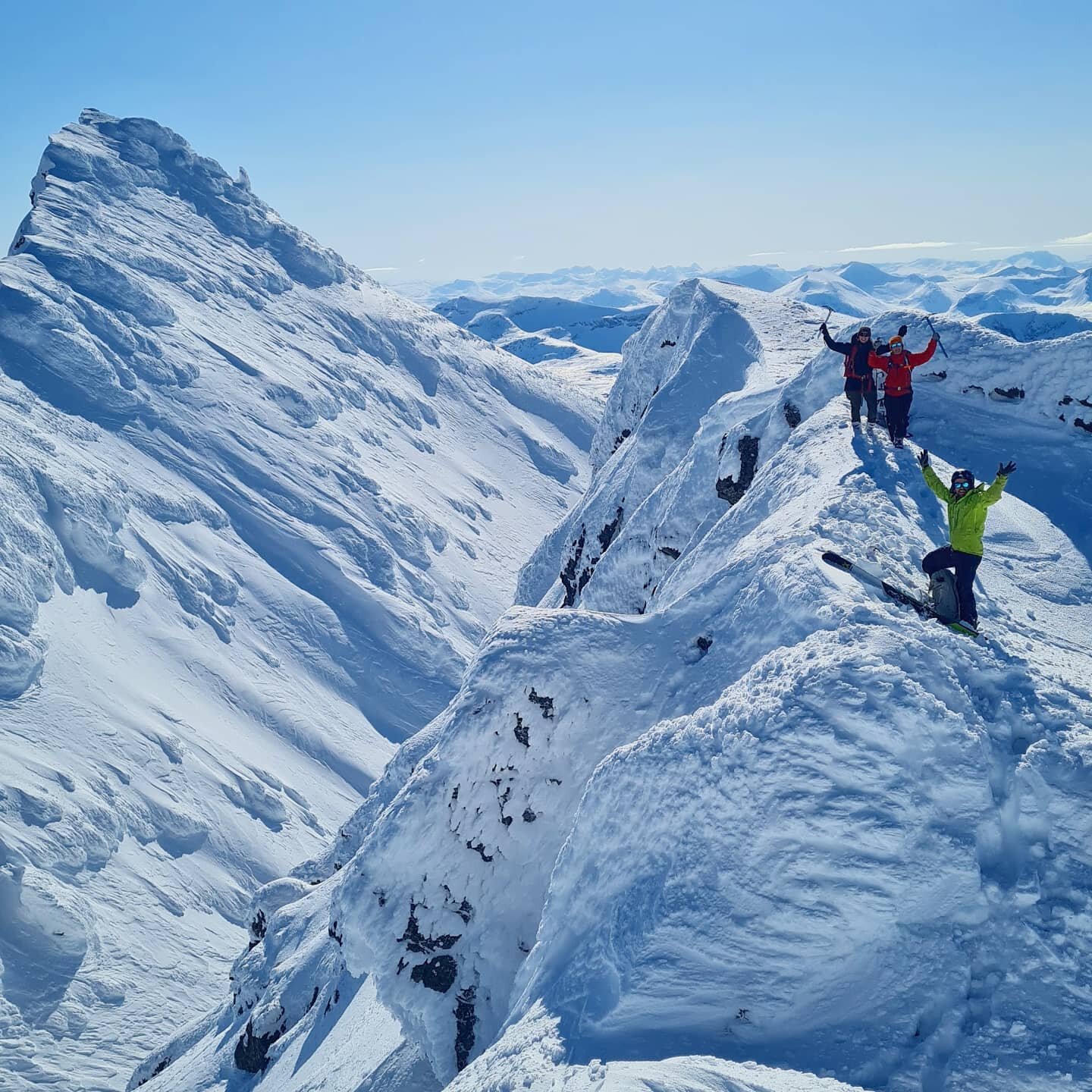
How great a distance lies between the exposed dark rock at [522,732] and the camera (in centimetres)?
1606

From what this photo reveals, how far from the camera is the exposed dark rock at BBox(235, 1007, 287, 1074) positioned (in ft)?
85.0

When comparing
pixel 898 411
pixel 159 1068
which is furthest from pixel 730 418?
pixel 159 1068

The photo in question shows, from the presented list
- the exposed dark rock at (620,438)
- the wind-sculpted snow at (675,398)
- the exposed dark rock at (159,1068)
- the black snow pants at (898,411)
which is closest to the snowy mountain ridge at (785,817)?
the black snow pants at (898,411)

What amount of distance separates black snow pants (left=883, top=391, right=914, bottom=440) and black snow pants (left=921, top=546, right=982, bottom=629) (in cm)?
531

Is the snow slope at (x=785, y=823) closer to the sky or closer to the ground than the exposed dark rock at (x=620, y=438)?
closer to the ground

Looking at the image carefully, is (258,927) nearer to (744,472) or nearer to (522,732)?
(522,732)

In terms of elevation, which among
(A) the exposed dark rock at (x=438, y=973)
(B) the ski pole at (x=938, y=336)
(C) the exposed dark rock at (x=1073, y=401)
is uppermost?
(B) the ski pole at (x=938, y=336)

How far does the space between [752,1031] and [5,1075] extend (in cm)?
7008

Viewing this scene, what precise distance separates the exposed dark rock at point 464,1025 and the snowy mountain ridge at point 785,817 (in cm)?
6

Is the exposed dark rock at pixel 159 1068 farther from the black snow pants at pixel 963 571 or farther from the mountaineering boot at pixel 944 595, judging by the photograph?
the black snow pants at pixel 963 571

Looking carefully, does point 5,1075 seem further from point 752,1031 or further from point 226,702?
point 752,1031

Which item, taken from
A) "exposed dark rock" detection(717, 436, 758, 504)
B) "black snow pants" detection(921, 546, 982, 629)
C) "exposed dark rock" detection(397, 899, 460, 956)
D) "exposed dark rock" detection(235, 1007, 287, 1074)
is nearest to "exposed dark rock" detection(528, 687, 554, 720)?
"exposed dark rock" detection(397, 899, 460, 956)

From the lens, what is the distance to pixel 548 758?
15.9m

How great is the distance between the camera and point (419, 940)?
15977 mm
